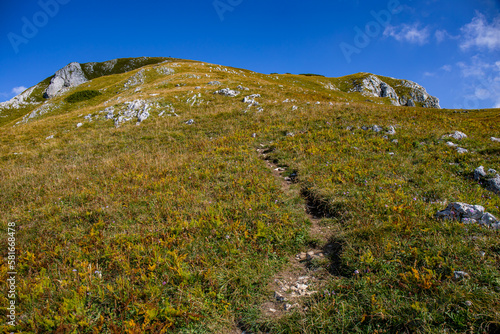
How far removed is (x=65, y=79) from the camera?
327 ft

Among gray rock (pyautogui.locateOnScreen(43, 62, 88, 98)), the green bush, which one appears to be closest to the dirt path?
the green bush

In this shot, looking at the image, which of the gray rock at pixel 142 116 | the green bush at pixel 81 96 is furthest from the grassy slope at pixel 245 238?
the green bush at pixel 81 96

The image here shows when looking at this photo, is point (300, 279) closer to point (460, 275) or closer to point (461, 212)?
point (460, 275)

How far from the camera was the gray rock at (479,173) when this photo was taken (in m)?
7.24

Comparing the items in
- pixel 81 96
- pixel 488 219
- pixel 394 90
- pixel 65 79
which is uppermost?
pixel 394 90

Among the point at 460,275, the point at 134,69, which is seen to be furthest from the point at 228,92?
the point at 134,69

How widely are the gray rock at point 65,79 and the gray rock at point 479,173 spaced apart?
404ft

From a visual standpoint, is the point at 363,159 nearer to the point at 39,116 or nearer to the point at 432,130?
the point at 432,130

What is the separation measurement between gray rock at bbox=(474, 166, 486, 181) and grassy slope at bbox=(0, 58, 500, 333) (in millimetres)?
270

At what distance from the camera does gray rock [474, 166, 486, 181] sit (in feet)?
23.8

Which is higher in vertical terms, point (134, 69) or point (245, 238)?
point (134, 69)

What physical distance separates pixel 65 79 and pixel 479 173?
138979 mm

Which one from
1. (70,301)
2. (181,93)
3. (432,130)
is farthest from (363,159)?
(181,93)
